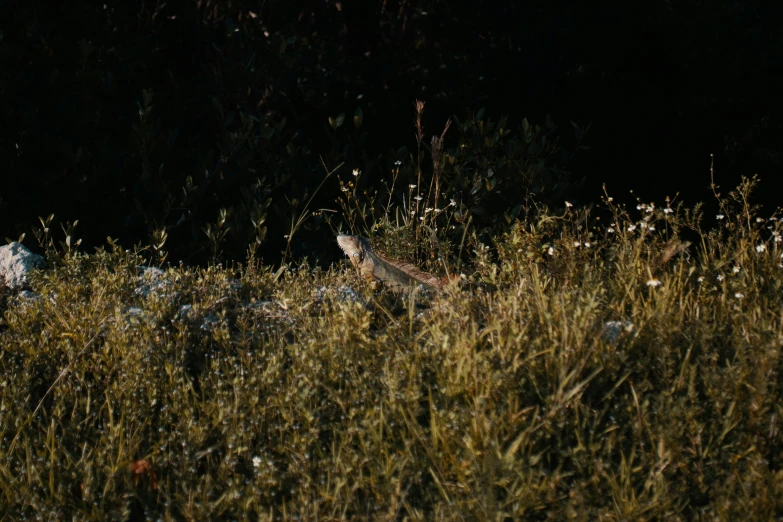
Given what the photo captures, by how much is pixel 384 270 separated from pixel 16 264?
187 centimetres

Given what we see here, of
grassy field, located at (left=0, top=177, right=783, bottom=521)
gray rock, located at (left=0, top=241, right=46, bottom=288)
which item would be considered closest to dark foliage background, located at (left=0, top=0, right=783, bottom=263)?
gray rock, located at (left=0, top=241, right=46, bottom=288)

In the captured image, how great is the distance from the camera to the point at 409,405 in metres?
2.93

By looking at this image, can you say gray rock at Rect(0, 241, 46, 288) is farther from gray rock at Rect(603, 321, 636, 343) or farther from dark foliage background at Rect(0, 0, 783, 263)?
gray rock at Rect(603, 321, 636, 343)

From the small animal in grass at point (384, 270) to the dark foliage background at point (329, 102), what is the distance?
1.07 meters

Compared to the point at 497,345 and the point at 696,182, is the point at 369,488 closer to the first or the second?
the point at 497,345

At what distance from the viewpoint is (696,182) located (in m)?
7.38

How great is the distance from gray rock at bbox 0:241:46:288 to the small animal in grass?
1572 millimetres

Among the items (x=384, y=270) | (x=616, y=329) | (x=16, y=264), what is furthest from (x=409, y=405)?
(x=16, y=264)

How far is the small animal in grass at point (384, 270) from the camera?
4.09 m

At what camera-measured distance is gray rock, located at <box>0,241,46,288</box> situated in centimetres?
433

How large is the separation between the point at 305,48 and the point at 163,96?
42.4 inches

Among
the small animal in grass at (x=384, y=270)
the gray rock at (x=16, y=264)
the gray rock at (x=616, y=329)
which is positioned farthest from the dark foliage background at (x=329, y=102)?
the gray rock at (x=616, y=329)

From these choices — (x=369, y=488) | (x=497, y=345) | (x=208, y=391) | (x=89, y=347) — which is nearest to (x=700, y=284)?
(x=497, y=345)

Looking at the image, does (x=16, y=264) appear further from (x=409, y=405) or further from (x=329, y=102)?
(x=329, y=102)
